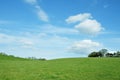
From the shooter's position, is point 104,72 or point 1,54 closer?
point 104,72

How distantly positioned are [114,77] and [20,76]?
8.95 m

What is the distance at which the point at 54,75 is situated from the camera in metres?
22.8

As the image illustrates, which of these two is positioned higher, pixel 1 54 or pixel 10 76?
pixel 1 54

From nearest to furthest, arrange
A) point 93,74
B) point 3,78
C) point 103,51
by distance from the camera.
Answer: point 3,78 < point 93,74 < point 103,51

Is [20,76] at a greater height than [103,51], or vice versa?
[103,51]

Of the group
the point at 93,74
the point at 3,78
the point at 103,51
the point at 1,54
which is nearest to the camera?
the point at 3,78

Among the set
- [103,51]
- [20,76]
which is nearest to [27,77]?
[20,76]

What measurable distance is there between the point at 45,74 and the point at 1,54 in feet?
99.3

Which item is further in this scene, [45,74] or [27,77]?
[45,74]

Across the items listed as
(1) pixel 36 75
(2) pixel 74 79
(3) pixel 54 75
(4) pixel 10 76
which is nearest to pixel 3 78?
(4) pixel 10 76

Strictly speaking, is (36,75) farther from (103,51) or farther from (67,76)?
(103,51)

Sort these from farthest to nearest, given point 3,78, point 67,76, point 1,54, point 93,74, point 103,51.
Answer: point 103,51 < point 1,54 < point 93,74 < point 67,76 < point 3,78

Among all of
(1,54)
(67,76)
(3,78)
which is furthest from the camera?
(1,54)

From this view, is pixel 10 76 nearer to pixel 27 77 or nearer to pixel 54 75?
pixel 27 77
